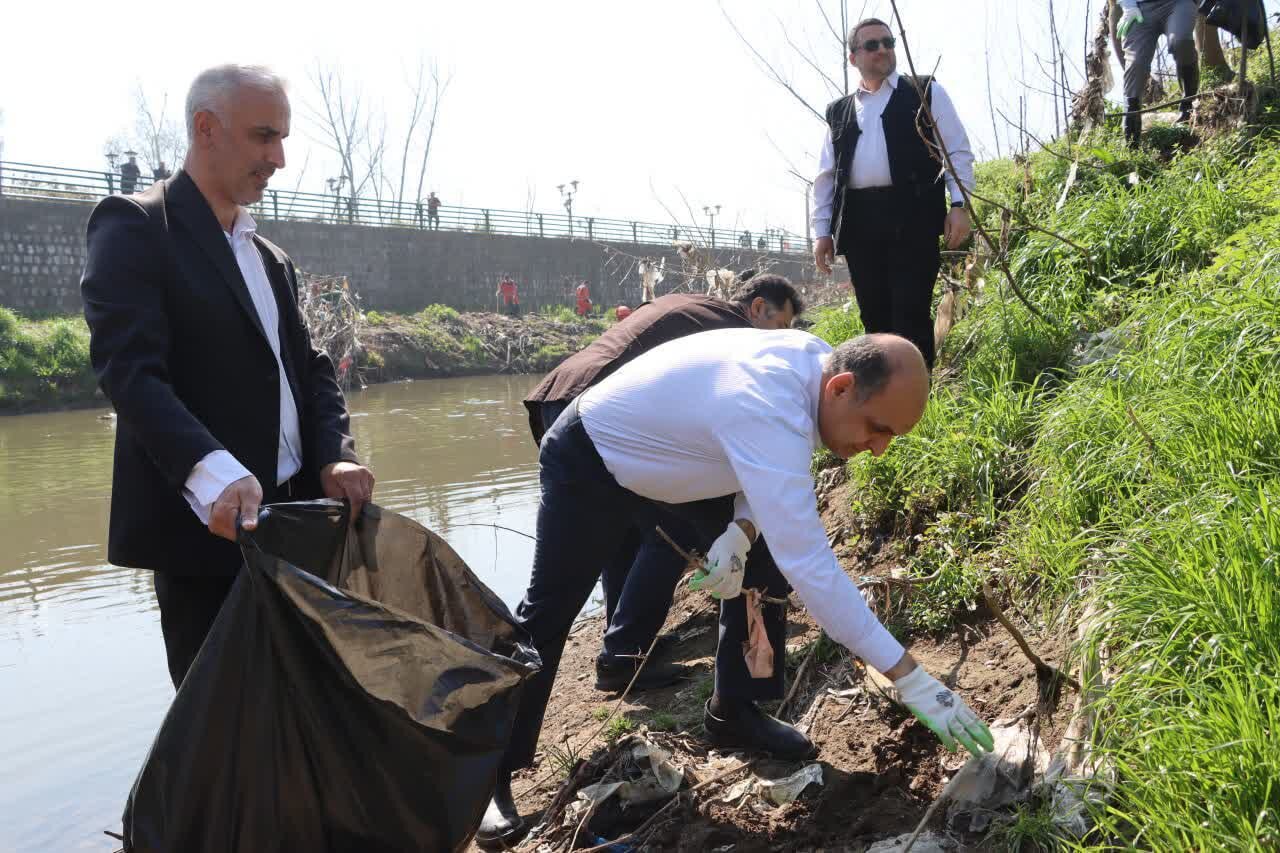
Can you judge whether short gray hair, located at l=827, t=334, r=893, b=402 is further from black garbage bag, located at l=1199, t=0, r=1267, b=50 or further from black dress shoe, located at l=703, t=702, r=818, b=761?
black garbage bag, located at l=1199, t=0, r=1267, b=50

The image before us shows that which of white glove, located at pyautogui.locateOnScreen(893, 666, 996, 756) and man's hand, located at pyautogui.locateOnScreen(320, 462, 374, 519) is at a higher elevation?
man's hand, located at pyautogui.locateOnScreen(320, 462, 374, 519)

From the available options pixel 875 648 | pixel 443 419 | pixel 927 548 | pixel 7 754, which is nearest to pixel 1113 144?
pixel 927 548

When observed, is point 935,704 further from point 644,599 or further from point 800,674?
point 644,599

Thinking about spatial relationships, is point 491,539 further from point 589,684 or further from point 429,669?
point 429,669

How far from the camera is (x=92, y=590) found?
6277mm

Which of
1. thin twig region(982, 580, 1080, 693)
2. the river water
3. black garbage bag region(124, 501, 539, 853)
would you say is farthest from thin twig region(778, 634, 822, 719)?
the river water

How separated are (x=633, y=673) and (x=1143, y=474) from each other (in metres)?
2.01

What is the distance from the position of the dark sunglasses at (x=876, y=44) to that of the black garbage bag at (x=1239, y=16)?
2880 millimetres

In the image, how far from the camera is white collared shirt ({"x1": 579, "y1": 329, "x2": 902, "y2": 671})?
7.13ft

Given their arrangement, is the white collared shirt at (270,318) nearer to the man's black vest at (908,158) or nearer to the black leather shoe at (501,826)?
the black leather shoe at (501,826)

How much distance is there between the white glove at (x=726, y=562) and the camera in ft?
8.45

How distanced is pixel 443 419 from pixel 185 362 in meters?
12.2

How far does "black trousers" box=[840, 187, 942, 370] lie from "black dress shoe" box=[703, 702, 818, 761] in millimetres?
2095

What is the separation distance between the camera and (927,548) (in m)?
3.74
